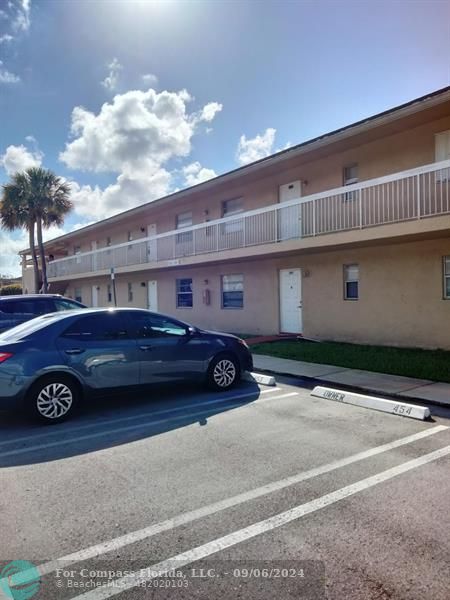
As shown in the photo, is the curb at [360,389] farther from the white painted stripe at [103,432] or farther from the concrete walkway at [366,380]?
the white painted stripe at [103,432]

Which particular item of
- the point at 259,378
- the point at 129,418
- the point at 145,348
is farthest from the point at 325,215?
the point at 129,418

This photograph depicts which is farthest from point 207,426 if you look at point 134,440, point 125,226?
point 125,226

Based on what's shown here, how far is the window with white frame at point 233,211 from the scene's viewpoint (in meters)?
15.2

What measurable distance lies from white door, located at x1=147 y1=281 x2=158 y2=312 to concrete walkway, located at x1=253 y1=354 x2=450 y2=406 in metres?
11.5

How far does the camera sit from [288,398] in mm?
7035

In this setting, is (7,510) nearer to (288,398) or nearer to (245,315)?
(288,398)

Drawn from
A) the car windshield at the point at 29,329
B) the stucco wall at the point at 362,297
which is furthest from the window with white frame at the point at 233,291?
the car windshield at the point at 29,329

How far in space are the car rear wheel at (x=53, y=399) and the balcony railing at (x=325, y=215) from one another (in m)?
8.02

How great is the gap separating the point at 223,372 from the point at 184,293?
11768 millimetres

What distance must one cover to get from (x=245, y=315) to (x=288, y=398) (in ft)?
29.0

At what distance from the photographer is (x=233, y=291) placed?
16.4 metres

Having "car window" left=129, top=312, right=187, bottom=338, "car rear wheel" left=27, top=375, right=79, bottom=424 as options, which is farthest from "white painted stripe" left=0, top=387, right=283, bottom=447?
"car window" left=129, top=312, right=187, bottom=338

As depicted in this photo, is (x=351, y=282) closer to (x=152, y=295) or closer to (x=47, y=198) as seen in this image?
(x=152, y=295)

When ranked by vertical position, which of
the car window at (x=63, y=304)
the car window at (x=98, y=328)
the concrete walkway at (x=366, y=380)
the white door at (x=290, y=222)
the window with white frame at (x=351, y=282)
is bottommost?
the concrete walkway at (x=366, y=380)
